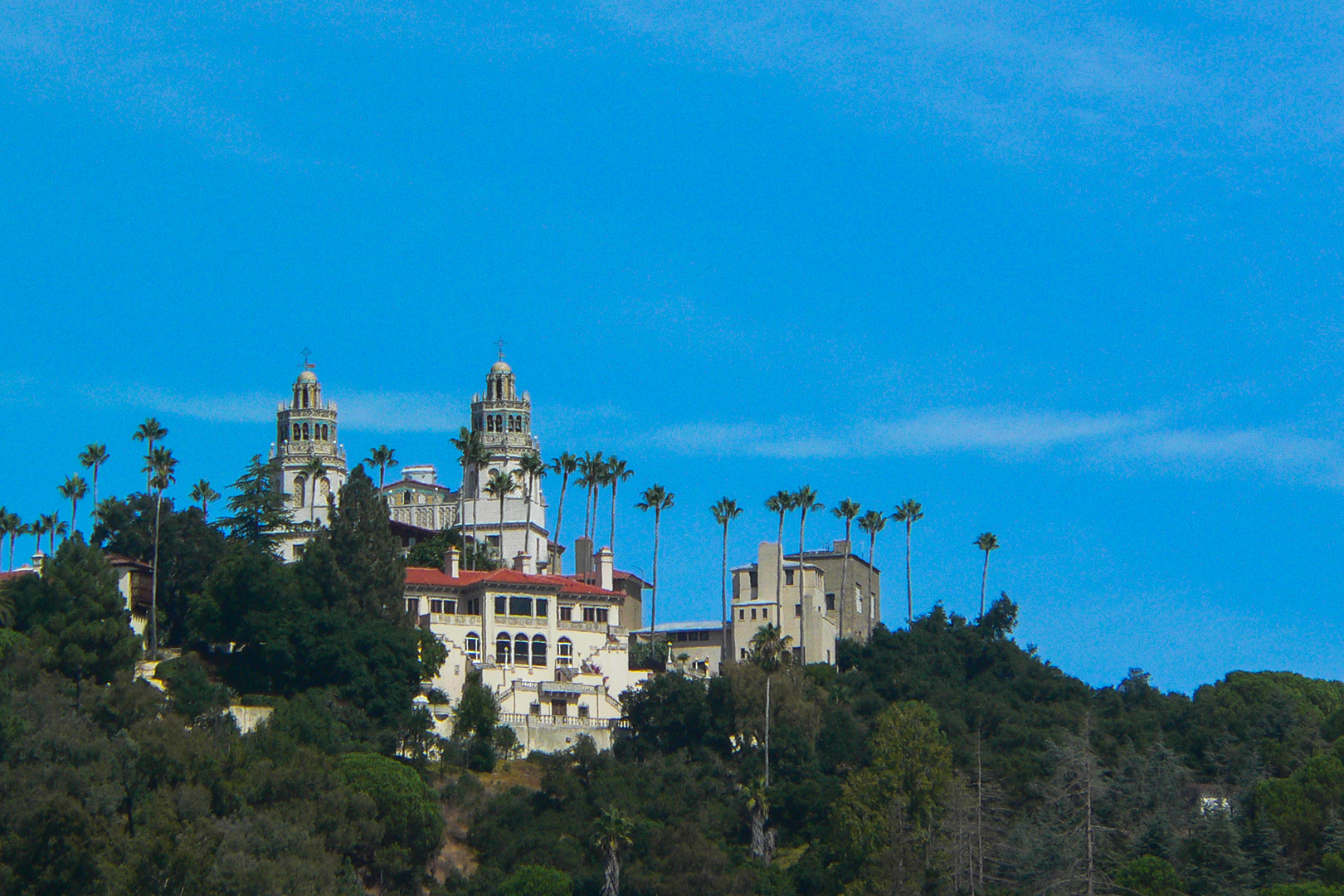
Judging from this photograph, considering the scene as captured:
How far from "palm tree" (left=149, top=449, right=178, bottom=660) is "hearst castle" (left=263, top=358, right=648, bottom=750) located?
26.7 feet

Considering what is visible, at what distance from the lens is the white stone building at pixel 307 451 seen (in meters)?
131

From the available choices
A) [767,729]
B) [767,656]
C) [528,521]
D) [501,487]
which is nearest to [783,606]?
[528,521]

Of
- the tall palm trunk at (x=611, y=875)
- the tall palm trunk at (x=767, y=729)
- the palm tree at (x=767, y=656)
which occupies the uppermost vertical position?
the palm tree at (x=767, y=656)

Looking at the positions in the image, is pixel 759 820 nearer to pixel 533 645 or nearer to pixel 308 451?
pixel 533 645

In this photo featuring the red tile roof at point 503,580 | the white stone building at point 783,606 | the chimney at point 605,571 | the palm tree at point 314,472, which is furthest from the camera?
the palm tree at point 314,472

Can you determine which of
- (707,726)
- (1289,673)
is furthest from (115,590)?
(1289,673)

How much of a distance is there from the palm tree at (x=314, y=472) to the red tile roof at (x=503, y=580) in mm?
23133

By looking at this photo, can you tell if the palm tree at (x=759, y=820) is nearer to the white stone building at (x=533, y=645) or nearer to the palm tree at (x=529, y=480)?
the white stone building at (x=533, y=645)

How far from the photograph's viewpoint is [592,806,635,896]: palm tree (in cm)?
7969

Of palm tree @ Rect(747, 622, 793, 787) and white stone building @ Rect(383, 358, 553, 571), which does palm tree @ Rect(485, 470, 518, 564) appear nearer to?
white stone building @ Rect(383, 358, 553, 571)

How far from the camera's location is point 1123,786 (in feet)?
283

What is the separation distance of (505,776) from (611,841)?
37.2 feet

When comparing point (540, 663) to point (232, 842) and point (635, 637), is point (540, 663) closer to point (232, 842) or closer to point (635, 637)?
point (635, 637)

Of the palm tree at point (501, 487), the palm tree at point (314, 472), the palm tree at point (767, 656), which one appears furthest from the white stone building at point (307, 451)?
the palm tree at point (767, 656)
